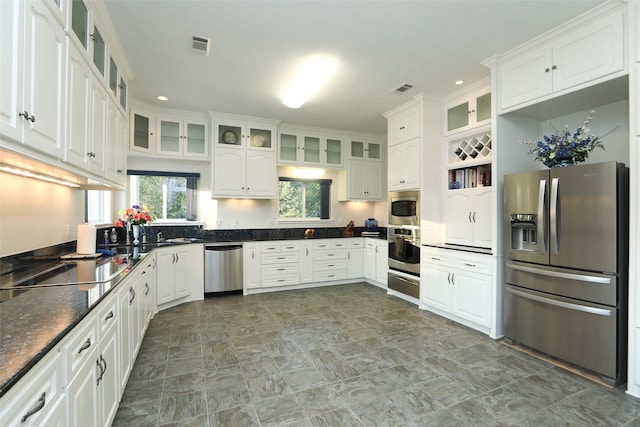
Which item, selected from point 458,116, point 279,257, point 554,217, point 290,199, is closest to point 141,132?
point 290,199

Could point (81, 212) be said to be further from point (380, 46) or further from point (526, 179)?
point (526, 179)

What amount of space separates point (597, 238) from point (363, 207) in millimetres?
4054

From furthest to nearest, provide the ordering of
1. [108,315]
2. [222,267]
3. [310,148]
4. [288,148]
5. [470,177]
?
[310,148], [288,148], [222,267], [470,177], [108,315]

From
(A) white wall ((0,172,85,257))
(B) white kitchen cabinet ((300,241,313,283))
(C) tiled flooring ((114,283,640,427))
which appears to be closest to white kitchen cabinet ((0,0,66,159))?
(A) white wall ((0,172,85,257))

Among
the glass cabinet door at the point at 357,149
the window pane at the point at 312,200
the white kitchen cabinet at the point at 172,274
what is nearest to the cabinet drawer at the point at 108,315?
the white kitchen cabinet at the point at 172,274

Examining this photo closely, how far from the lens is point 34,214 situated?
7.29 ft

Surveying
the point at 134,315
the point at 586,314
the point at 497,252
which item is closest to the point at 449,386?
the point at 586,314

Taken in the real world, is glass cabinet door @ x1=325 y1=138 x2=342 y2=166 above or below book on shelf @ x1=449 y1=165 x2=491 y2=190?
above

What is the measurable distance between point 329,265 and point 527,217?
3.10 m

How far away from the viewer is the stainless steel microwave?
13.3 feet

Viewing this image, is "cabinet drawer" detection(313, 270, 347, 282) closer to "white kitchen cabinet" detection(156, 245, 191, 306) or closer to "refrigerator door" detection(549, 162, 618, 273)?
"white kitchen cabinet" detection(156, 245, 191, 306)

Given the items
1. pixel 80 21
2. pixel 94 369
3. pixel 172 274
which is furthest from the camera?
pixel 172 274

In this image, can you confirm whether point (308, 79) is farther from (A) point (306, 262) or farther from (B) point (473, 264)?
(A) point (306, 262)

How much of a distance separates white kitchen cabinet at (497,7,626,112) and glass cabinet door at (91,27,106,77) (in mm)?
3484
